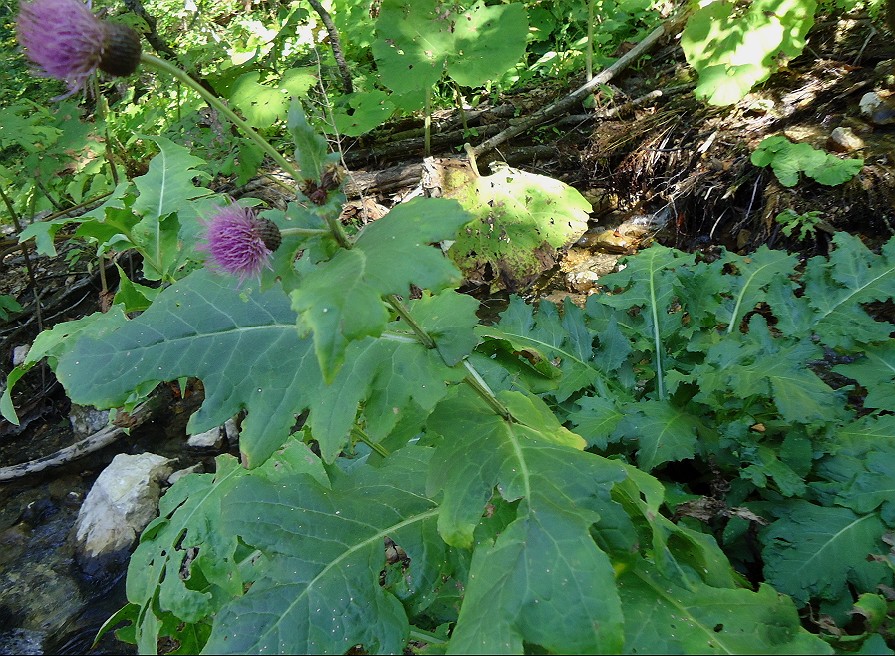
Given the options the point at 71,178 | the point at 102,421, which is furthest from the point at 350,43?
the point at 102,421

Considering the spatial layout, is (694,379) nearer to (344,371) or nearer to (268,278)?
(344,371)

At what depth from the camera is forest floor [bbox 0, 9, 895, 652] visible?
362 centimetres

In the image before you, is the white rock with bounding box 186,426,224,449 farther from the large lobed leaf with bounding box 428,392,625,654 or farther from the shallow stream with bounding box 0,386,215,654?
the large lobed leaf with bounding box 428,392,625,654

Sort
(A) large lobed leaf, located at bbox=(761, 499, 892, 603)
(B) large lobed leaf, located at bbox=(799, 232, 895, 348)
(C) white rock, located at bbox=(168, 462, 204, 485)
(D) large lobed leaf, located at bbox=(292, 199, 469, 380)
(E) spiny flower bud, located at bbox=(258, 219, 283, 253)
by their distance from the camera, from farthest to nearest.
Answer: (C) white rock, located at bbox=(168, 462, 204, 485) → (B) large lobed leaf, located at bbox=(799, 232, 895, 348) → (A) large lobed leaf, located at bbox=(761, 499, 892, 603) → (E) spiny flower bud, located at bbox=(258, 219, 283, 253) → (D) large lobed leaf, located at bbox=(292, 199, 469, 380)

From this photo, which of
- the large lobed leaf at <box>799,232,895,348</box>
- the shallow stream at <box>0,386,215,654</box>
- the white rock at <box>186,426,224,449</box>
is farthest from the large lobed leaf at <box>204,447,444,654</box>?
the white rock at <box>186,426,224,449</box>

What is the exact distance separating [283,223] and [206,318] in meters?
0.41

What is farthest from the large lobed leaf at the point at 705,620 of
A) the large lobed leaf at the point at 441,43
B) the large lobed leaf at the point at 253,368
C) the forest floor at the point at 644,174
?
the large lobed leaf at the point at 441,43

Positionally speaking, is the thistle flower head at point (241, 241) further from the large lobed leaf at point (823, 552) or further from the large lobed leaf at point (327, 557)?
the large lobed leaf at point (823, 552)

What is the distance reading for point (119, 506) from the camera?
3.36 meters

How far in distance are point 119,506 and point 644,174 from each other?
4082mm

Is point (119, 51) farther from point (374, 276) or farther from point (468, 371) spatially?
point (468, 371)

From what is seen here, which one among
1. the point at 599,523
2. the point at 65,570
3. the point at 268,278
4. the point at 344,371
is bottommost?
the point at 65,570

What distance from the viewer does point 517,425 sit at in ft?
4.95

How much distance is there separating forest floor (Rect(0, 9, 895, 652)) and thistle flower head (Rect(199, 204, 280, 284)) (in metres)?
2.81
